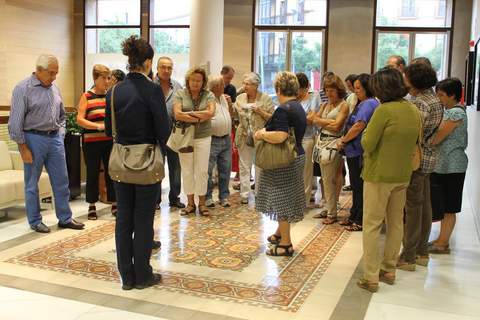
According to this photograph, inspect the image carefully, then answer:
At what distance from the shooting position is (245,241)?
472cm

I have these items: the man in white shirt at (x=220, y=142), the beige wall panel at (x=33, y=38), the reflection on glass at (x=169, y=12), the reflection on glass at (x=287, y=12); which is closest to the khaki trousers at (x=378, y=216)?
the man in white shirt at (x=220, y=142)

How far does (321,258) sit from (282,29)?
364 inches

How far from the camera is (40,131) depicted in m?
4.73

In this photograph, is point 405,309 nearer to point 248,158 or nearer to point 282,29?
point 248,158

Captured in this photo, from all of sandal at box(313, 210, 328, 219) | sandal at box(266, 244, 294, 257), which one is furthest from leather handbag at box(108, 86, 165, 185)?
sandal at box(313, 210, 328, 219)

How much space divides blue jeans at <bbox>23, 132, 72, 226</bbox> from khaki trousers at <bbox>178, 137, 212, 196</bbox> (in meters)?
1.20

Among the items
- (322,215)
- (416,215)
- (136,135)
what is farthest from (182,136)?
(416,215)

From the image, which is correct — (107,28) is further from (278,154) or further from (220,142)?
(278,154)

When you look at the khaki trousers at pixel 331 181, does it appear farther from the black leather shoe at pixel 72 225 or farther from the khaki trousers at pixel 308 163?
the black leather shoe at pixel 72 225

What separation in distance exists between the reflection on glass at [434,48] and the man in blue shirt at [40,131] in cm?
946

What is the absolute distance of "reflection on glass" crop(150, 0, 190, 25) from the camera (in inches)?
528

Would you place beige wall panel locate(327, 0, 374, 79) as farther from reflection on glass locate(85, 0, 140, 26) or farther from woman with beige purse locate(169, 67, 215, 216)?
woman with beige purse locate(169, 67, 215, 216)

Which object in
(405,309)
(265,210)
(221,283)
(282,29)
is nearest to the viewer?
(405,309)

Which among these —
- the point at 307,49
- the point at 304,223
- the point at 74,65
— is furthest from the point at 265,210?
the point at 74,65
